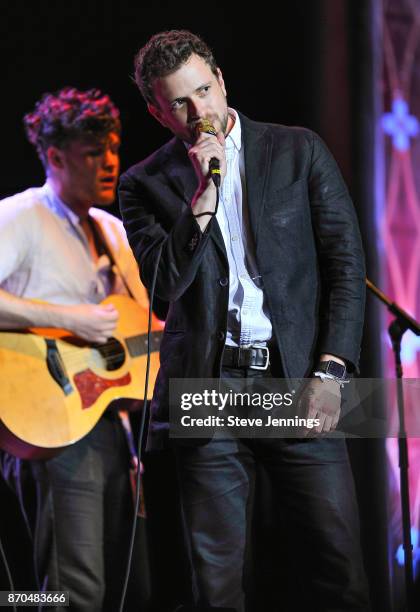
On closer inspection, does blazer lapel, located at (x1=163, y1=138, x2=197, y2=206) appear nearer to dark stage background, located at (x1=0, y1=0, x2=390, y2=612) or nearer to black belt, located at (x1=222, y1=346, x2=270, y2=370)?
black belt, located at (x1=222, y1=346, x2=270, y2=370)

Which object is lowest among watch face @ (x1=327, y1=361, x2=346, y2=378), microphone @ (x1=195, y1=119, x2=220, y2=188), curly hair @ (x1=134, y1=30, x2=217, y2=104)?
watch face @ (x1=327, y1=361, x2=346, y2=378)

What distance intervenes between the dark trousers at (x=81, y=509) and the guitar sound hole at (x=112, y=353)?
0.21 m

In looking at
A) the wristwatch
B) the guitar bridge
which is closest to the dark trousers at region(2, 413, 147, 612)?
the guitar bridge

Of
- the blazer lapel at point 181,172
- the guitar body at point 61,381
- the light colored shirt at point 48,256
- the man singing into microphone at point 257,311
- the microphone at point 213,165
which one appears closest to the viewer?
the microphone at point 213,165

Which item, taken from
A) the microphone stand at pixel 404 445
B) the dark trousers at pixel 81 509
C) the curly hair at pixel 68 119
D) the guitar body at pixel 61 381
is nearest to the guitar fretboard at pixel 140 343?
the guitar body at pixel 61 381

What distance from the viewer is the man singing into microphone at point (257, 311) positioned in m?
2.13

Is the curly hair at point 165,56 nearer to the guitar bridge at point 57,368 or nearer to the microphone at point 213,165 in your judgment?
the microphone at point 213,165

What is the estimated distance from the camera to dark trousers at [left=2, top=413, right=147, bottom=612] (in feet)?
10.2

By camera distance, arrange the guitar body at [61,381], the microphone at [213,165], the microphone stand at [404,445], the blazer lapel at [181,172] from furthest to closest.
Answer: the guitar body at [61,381] < the microphone stand at [404,445] < the blazer lapel at [181,172] < the microphone at [213,165]

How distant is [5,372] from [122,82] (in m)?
1.54

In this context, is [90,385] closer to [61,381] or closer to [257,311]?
[61,381]

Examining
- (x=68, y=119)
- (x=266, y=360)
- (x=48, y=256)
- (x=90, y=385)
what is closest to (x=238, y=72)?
(x=68, y=119)

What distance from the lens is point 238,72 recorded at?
3.75m

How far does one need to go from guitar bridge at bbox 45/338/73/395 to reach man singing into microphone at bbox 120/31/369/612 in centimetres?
97
